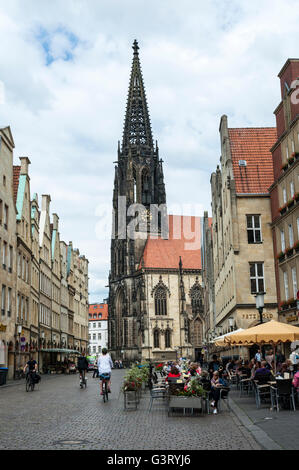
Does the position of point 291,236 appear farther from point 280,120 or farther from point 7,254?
point 7,254

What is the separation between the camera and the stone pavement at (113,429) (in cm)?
1034

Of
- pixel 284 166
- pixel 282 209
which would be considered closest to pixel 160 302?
pixel 282 209

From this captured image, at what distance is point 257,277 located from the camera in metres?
33.8

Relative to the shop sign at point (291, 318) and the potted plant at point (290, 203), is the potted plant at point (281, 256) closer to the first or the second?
the potted plant at point (290, 203)

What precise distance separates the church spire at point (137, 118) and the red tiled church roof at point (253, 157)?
71.2 metres

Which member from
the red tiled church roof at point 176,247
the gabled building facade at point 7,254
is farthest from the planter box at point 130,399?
the red tiled church roof at point 176,247

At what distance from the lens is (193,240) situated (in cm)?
11469

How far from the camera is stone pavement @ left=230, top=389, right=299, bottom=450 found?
994 cm

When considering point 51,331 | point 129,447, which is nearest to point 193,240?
point 51,331

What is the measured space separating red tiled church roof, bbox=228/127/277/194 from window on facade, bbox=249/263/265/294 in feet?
14.5

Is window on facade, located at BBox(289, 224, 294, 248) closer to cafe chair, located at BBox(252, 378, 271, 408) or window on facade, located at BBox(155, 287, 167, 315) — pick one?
cafe chair, located at BBox(252, 378, 271, 408)

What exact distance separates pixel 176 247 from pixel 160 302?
13774 millimetres

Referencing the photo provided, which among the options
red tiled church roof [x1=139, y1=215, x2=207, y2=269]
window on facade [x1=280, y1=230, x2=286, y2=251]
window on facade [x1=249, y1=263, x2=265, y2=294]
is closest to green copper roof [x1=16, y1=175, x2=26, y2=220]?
→ window on facade [x1=249, y1=263, x2=265, y2=294]
